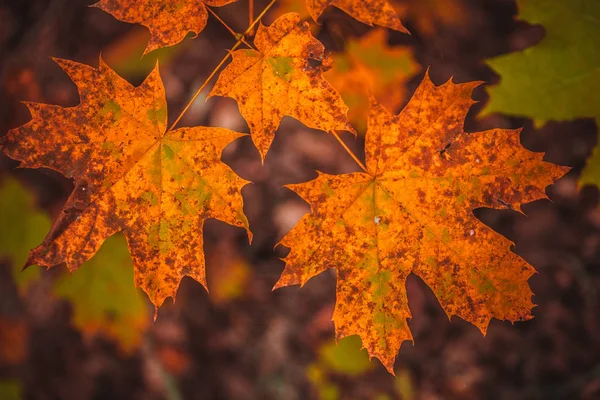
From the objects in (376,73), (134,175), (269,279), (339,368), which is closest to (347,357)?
(339,368)

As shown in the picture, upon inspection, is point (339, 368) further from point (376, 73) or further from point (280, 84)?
point (280, 84)

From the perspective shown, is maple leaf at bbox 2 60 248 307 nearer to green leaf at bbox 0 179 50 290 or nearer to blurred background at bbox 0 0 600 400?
blurred background at bbox 0 0 600 400

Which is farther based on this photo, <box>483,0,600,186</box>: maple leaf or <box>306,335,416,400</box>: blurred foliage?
<box>306,335,416,400</box>: blurred foliage

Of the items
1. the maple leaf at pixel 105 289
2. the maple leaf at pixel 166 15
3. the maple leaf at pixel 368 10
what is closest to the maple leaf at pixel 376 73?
the maple leaf at pixel 368 10

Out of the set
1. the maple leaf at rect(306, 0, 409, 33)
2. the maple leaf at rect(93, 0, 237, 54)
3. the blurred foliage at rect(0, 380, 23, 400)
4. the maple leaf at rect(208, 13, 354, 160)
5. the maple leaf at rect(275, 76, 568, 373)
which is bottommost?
the blurred foliage at rect(0, 380, 23, 400)

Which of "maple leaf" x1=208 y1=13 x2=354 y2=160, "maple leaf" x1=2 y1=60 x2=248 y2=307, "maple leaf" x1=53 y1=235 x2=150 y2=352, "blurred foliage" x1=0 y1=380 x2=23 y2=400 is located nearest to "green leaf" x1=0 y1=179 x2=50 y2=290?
"maple leaf" x1=53 y1=235 x2=150 y2=352

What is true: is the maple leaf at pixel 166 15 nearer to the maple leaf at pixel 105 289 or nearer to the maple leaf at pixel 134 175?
the maple leaf at pixel 134 175

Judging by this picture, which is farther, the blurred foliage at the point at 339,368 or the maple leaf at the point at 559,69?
the blurred foliage at the point at 339,368
